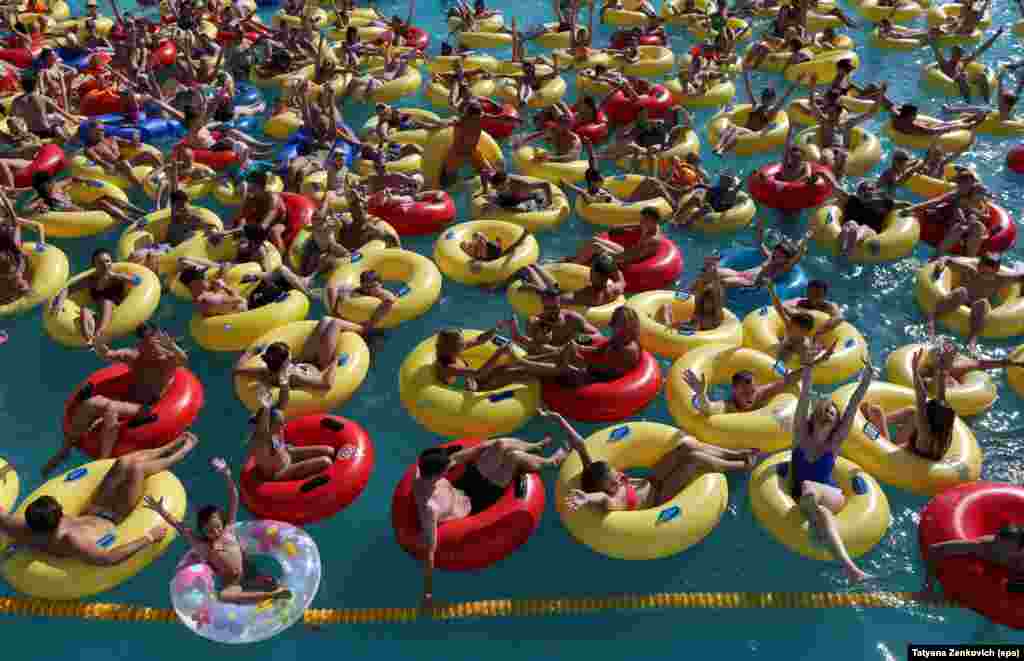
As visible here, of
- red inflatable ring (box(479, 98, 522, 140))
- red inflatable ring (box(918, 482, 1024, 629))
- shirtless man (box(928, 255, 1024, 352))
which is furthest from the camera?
red inflatable ring (box(479, 98, 522, 140))

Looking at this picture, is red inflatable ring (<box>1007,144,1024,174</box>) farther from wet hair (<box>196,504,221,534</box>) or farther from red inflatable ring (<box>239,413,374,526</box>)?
wet hair (<box>196,504,221,534</box>)

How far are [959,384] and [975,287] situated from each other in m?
1.71

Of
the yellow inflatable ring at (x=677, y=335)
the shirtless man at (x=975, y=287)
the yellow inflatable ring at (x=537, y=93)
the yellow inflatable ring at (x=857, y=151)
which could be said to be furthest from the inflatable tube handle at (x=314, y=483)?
the yellow inflatable ring at (x=537, y=93)

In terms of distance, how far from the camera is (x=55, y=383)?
28.0 feet

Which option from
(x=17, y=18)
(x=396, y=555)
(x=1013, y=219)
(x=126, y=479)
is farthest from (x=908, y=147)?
(x=17, y=18)

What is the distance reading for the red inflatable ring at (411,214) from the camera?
34.0ft

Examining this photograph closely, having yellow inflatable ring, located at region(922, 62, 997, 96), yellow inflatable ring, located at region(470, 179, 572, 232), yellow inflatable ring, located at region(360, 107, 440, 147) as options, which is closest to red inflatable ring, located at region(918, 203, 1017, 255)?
yellow inflatable ring, located at region(470, 179, 572, 232)

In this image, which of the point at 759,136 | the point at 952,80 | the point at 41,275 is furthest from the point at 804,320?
the point at 952,80

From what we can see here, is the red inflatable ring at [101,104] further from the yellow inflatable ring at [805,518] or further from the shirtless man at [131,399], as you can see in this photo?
the yellow inflatable ring at [805,518]

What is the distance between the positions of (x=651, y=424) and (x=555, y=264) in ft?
9.45

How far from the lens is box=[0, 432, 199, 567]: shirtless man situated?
575cm

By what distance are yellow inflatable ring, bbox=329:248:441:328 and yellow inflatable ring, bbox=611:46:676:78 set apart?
746 centimetres

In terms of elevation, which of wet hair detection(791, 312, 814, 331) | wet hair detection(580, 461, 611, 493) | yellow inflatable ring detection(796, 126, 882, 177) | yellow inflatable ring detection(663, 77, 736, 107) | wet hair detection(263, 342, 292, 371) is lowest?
wet hair detection(263, 342, 292, 371)

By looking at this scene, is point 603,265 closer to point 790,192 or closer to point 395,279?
point 395,279
